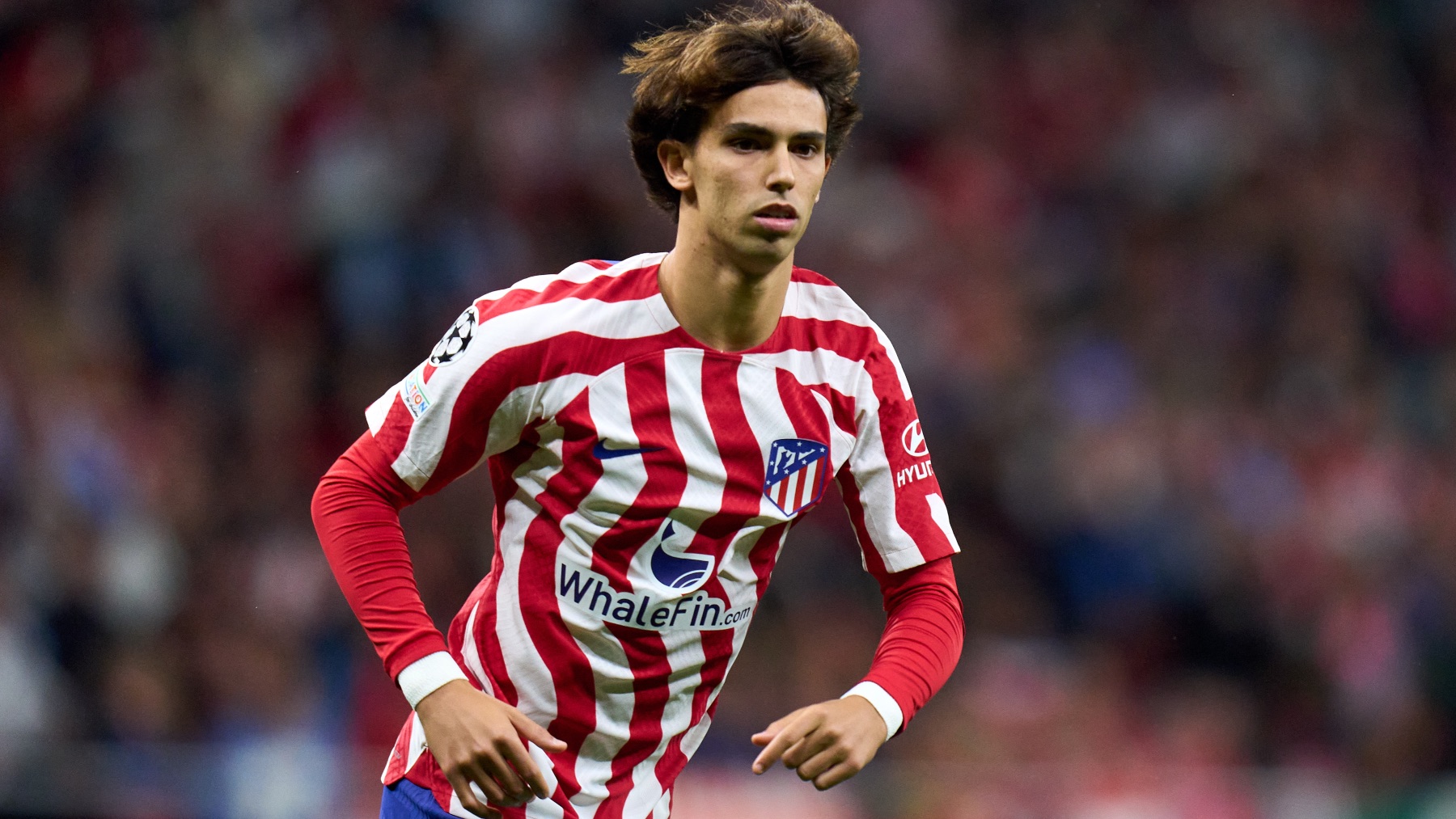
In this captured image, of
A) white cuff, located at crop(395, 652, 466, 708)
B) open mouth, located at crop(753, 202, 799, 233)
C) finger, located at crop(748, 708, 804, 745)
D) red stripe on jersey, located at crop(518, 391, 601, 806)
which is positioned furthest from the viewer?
red stripe on jersey, located at crop(518, 391, 601, 806)

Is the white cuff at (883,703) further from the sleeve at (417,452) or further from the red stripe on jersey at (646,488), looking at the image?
the sleeve at (417,452)

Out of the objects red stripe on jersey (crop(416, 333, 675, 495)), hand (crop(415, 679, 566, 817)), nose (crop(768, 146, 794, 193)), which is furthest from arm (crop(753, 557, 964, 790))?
nose (crop(768, 146, 794, 193))

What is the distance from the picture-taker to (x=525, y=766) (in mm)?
2684

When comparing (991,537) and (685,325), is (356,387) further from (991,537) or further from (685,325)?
(685,325)

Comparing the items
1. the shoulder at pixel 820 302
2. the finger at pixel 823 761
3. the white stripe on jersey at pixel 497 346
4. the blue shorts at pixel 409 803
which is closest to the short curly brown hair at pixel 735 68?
the shoulder at pixel 820 302

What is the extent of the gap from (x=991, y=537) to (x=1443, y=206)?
357 centimetres

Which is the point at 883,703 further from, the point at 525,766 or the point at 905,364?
the point at 905,364

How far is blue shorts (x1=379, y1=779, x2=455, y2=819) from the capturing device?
10.0 ft

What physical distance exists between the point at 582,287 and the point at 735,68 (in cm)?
47

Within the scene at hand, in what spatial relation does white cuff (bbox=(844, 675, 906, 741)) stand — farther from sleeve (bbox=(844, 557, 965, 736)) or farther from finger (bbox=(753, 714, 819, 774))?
finger (bbox=(753, 714, 819, 774))

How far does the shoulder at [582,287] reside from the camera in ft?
9.82

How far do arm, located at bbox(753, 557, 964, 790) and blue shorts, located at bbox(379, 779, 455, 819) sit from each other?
0.59 metres

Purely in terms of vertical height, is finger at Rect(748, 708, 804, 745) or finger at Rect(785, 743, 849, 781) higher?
finger at Rect(748, 708, 804, 745)

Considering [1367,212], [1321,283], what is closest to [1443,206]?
[1367,212]
